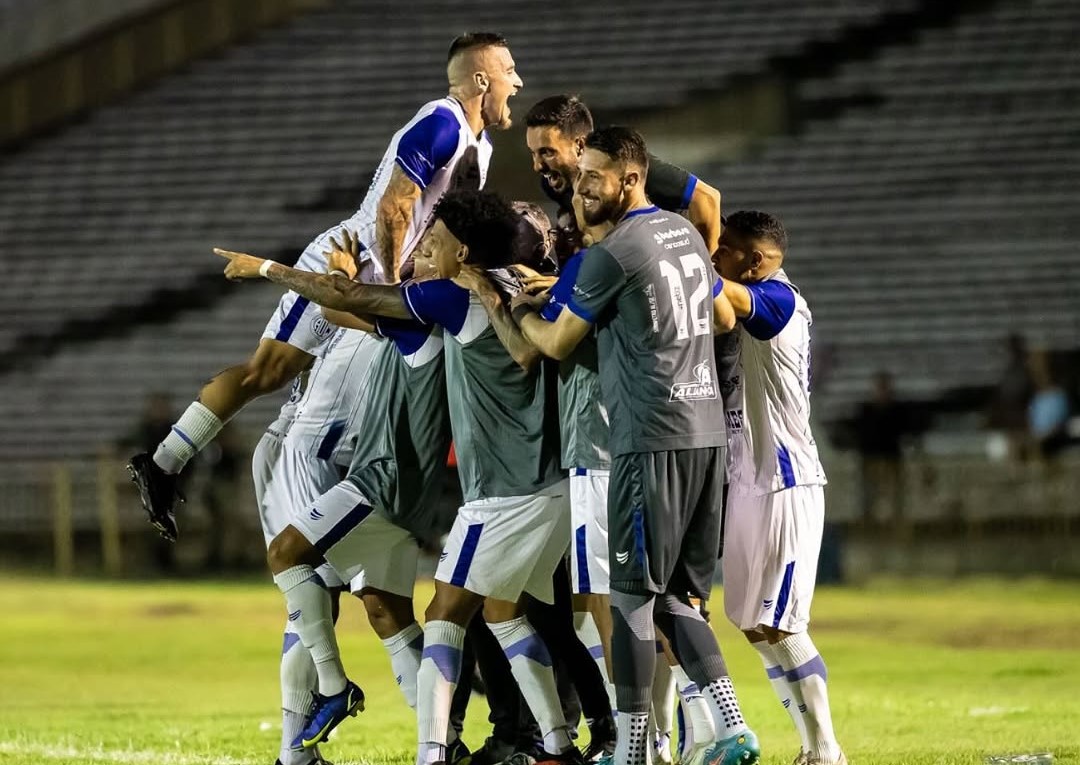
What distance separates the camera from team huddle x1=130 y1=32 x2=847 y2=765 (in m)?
6.35

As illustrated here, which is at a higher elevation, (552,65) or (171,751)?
(552,65)

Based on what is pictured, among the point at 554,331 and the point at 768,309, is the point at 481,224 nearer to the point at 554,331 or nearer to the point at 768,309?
the point at 554,331

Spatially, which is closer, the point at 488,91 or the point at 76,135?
the point at 488,91

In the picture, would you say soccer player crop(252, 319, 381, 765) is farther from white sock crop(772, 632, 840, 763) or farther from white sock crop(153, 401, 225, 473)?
white sock crop(772, 632, 840, 763)

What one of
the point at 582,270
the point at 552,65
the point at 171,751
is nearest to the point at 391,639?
the point at 171,751

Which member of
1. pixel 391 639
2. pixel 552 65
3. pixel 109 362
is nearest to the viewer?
pixel 391 639

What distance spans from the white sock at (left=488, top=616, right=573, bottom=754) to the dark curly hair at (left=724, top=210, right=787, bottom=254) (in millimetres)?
1666

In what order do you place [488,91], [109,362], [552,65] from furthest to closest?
[552,65] → [109,362] → [488,91]

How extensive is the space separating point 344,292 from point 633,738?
191 centimetres

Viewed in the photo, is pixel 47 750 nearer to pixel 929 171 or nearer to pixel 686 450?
pixel 686 450

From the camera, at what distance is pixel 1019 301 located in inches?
882

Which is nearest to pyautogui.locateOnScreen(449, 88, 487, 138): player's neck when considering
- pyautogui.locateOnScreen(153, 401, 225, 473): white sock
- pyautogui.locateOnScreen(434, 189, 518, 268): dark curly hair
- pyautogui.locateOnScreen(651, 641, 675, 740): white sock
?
pyautogui.locateOnScreen(434, 189, 518, 268): dark curly hair

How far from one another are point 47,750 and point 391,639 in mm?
1768

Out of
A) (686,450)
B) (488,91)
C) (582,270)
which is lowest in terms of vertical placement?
(686,450)
